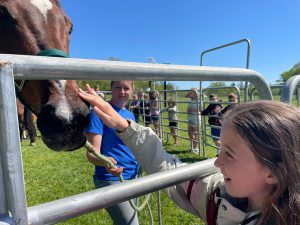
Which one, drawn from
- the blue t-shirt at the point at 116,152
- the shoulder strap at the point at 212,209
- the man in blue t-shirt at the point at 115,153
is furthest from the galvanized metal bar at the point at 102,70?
the blue t-shirt at the point at 116,152

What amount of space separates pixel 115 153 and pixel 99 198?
1610 mm

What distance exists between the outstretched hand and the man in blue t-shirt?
894 mm

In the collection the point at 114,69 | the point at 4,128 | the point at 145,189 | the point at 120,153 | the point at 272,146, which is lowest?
the point at 120,153

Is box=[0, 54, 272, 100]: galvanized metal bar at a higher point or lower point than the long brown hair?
higher

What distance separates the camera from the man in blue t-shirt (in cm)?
A: 223

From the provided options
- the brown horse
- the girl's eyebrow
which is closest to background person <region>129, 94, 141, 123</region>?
the brown horse

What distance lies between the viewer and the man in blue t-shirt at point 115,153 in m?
2.23

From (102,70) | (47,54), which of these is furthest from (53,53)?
(102,70)

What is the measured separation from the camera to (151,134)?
135 cm

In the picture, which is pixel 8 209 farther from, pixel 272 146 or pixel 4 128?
pixel 272 146

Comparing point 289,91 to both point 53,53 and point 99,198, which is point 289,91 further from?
point 53,53

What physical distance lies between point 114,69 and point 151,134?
581 mm

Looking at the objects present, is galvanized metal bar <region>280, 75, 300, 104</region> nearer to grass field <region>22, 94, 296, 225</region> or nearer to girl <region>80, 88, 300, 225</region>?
girl <region>80, 88, 300, 225</region>

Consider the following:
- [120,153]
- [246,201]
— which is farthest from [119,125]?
[120,153]
